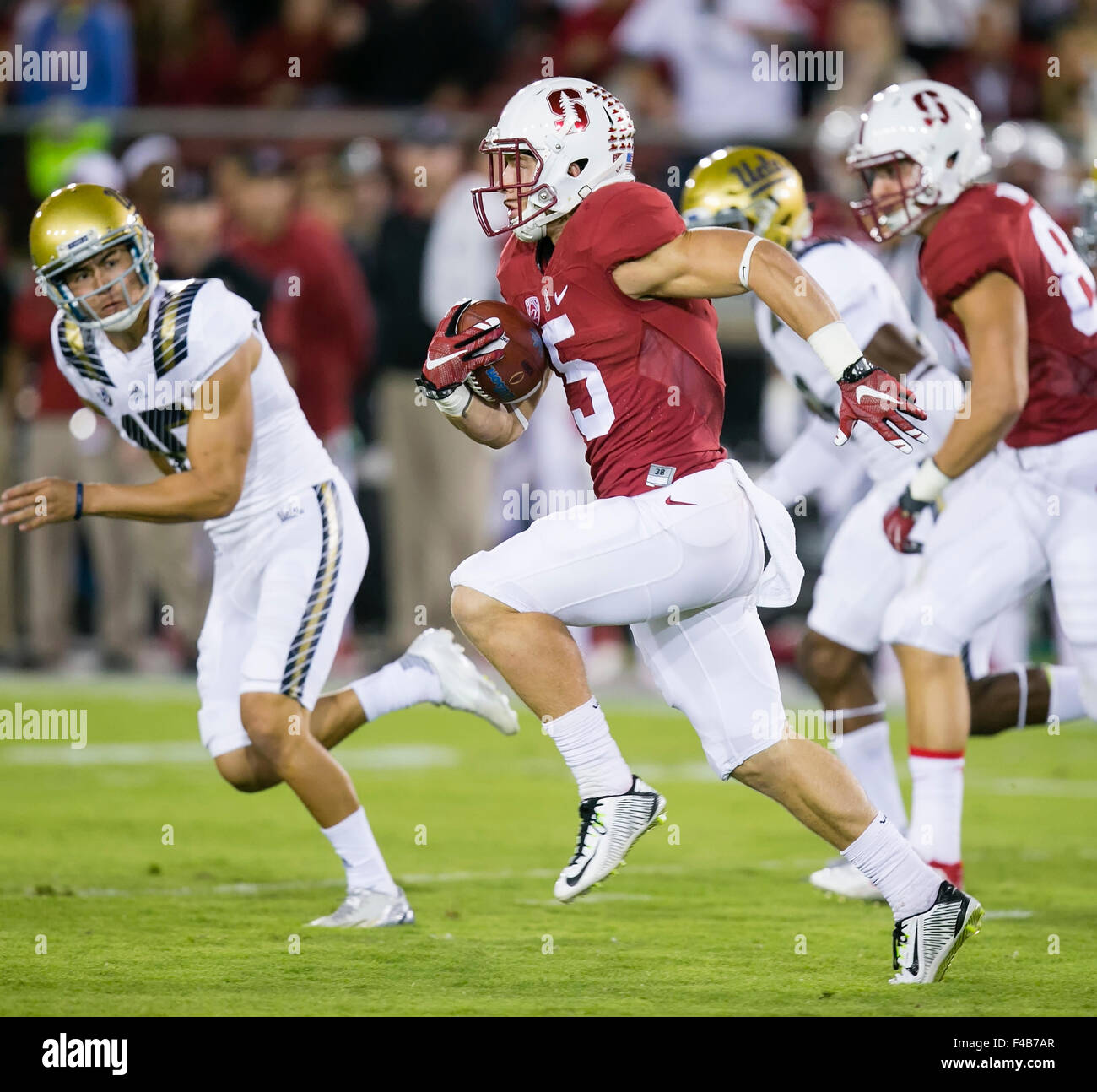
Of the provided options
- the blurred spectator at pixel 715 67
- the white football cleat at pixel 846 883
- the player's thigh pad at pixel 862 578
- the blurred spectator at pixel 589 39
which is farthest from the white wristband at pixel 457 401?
the blurred spectator at pixel 589 39

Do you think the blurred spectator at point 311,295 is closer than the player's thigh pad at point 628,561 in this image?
No

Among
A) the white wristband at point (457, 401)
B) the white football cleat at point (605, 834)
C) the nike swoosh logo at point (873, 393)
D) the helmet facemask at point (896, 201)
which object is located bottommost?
the white football cleat at point (605, 834)

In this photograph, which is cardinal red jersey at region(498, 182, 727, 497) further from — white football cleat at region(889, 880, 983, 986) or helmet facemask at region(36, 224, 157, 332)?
helmet facemask at region(36, 224, 157, 332)

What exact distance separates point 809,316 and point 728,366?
6.71 metres

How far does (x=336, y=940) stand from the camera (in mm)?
4773

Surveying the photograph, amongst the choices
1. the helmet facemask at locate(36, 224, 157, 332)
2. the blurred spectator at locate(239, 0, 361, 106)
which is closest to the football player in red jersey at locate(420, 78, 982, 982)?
the helmet facemask at locate(36, 224, 157, 332)

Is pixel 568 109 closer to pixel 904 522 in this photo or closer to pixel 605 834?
pixel 904 522

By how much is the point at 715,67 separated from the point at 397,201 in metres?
2.03

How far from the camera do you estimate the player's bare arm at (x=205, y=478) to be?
476cm

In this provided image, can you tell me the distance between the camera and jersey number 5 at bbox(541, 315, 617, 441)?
4324 mm

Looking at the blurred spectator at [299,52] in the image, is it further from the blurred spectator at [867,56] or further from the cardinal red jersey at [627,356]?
the cardinal red jersey at [627,356]

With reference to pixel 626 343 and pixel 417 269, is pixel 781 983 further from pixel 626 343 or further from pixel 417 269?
pixel 417 269

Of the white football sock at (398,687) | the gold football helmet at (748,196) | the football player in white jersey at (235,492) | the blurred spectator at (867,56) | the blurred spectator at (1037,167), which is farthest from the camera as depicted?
the blurred spectator at (867,56)

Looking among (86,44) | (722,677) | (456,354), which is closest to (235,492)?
(456,354)
